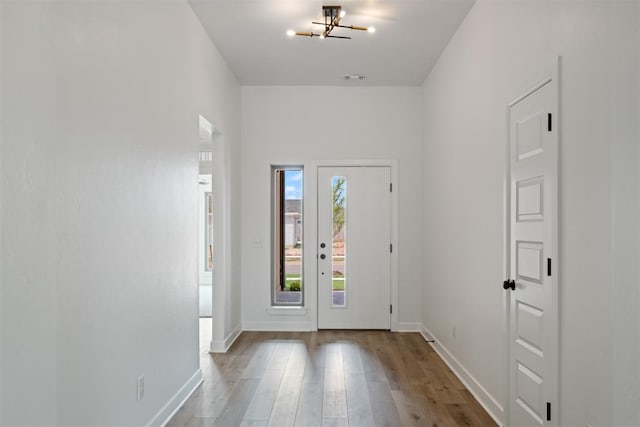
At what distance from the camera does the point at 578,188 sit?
206 cm

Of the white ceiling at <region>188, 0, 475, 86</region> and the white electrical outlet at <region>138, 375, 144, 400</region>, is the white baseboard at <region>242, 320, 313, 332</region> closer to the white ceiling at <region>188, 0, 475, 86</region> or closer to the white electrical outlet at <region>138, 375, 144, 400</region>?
the white ceiling at <region>188, 0, 475, 86</region>

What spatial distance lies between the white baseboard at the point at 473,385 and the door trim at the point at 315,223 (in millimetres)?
1047

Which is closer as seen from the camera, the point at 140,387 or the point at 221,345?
the point at 140,387

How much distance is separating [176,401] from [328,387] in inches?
45.6

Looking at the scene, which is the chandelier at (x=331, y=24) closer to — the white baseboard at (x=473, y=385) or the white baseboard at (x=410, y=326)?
the white baseboard at (x=473, y=385)

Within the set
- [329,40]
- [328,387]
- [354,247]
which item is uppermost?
[329,40]

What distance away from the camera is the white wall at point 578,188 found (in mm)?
1725

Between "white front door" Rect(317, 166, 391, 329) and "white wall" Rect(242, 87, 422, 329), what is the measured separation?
0.54ft

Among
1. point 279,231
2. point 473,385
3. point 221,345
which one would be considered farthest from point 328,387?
point 279,231

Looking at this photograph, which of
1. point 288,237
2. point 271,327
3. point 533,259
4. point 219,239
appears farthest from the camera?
point 288,237

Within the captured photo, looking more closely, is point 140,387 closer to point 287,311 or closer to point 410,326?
point 287,311

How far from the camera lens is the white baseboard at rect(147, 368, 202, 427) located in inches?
113

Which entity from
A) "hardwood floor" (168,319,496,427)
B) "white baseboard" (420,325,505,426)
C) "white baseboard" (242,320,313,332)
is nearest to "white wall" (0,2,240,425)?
"hardwood floor" (168,319,496,427)

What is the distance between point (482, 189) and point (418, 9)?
1.51 meters
